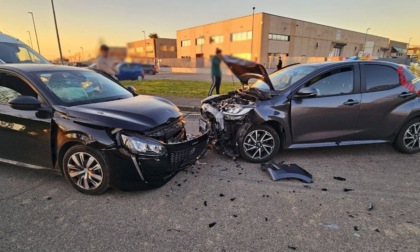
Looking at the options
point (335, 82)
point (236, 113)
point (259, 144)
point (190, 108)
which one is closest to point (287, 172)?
point (259, 144)

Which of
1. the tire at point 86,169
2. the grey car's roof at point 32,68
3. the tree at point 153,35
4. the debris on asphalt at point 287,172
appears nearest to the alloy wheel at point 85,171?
the tire at point 86,169

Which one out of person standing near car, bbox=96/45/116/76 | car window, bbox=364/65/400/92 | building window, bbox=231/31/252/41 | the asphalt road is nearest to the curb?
the asphalt road

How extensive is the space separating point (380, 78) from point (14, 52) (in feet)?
33.5

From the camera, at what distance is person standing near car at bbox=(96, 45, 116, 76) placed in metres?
1.44

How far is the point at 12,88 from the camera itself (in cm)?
328

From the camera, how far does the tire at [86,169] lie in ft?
9.21

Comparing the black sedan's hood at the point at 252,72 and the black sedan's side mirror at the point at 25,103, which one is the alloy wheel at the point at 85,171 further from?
the black sedan's hood at the point at 252,72

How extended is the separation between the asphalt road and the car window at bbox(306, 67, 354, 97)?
127cm

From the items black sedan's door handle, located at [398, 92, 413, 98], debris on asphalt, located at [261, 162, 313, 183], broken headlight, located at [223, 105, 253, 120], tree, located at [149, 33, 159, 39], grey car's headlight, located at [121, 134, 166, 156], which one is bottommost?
debris on asphalt, located at [261, 162, 313, 183]

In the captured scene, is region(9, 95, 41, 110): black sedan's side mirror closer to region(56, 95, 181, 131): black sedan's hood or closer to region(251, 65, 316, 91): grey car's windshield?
region(56, 95, 181, 131): black sedan's hood

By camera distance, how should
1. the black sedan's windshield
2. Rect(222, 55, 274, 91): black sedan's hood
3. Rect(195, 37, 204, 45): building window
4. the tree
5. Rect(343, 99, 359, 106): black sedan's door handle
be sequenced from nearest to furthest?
the tree
Rect(195, 37, 204, 45): building window
the black sedan's windshield
Rect(222, 55, 274, 91): black sedan's hood
Rect(343, 99, 359, 106): black sedan's door handle

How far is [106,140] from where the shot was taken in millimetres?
2719

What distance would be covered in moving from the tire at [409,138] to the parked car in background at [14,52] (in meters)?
9.86

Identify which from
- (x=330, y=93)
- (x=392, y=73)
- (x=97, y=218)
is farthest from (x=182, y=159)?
(x=392, y=73)
